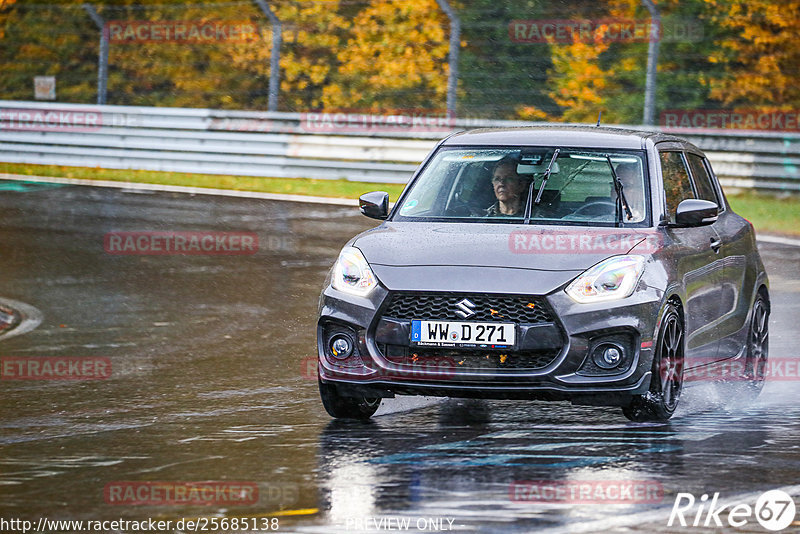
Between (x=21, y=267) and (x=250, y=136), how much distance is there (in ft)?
27.8

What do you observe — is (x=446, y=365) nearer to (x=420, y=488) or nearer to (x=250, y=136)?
(x=420, y=488)

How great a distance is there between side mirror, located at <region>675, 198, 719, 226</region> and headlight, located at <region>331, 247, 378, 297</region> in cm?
185

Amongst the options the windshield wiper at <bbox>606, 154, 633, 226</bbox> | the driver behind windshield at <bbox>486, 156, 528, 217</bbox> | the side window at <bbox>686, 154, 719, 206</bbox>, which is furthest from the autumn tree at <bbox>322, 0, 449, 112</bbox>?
the windshield wiper at <bbox>606, 154, 633, 226</bbox>

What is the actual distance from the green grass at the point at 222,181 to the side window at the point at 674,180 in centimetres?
1311

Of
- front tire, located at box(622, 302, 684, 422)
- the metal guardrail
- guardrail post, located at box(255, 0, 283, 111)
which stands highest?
front tire, located at box(622, 302, 684, 422)

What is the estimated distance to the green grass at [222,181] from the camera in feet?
78.5

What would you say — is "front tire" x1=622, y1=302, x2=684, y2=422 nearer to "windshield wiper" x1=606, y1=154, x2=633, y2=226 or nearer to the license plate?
"windshield wiper" x1=606, y1=154, x2=633, y2=226

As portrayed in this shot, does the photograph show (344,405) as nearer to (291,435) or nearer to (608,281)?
(291,435)

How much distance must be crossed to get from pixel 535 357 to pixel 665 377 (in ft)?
2.79

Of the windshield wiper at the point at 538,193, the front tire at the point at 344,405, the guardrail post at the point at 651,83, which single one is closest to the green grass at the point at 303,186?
the guardrail post at the point at 651,83

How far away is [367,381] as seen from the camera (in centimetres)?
847

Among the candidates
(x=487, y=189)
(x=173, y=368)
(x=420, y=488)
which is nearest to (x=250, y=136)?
(x=173, y=368)

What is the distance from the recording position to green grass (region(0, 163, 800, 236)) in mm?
21153

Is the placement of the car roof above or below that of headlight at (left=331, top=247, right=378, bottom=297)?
above
